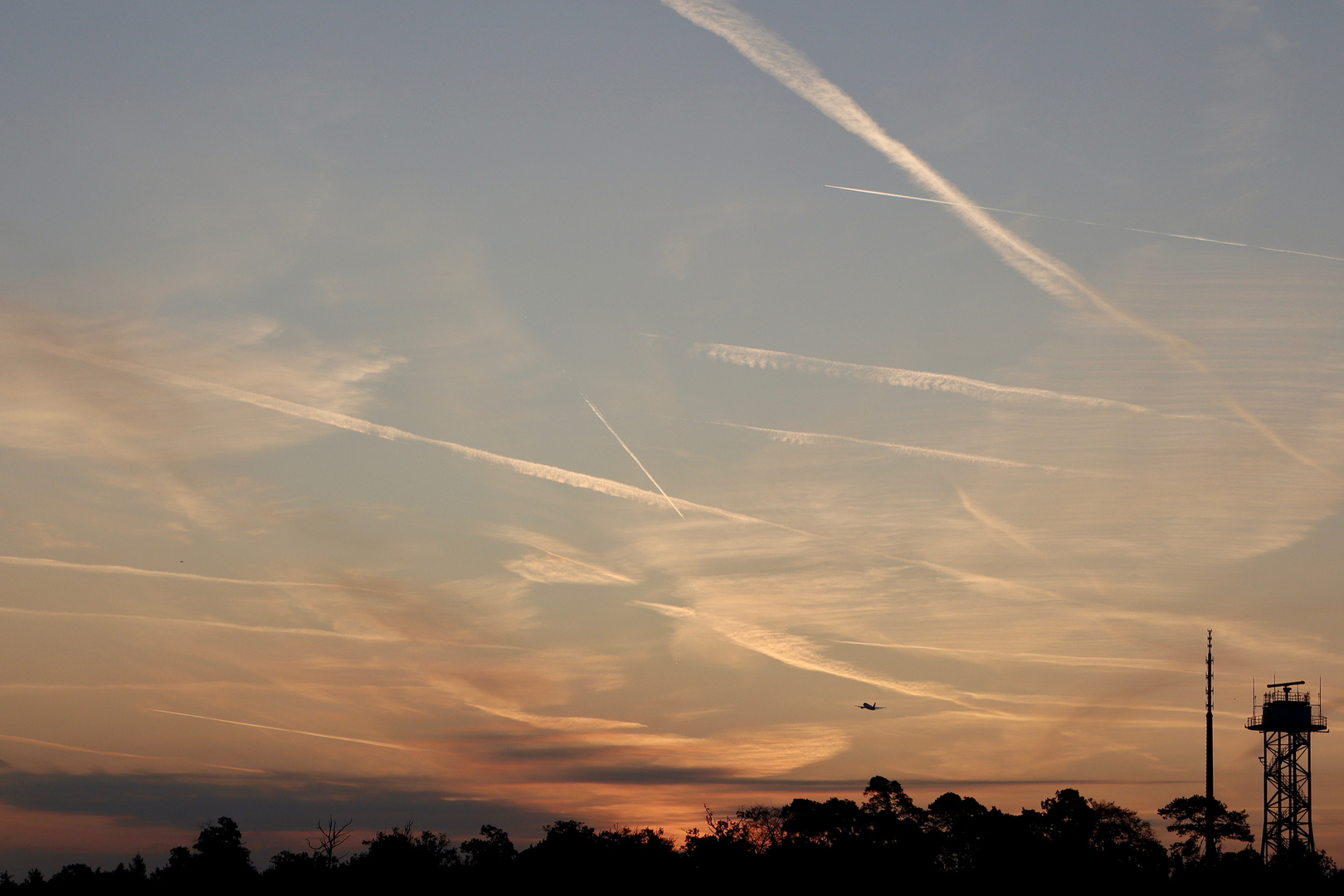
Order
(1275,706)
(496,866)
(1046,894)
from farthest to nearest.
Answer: (496,866) < (1275,706) < (1046,894)

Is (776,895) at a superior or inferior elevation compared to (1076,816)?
inferior

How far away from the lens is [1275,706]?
13188 centimetres

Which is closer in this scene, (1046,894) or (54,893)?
(1046,894)

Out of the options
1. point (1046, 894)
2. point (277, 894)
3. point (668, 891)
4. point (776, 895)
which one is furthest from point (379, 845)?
point (1046, 894)

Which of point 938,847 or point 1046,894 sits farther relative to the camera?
point 938,847

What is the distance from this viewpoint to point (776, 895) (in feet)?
433

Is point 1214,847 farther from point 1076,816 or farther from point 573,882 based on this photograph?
point 573,882

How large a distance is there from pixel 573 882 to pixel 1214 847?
7610 centimetres

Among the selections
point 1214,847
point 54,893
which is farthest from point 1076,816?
point 54,893

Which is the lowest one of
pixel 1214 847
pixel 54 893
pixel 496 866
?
pixel 54 893

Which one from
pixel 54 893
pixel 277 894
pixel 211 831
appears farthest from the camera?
pixel 211 831

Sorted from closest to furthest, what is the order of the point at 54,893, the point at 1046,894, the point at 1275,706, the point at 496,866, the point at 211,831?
the point at 1046,894, the point at 1275,706, the point at 496,866, the point at 54,893, the point at 211,831

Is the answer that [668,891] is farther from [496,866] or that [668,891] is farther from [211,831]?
[211,831]

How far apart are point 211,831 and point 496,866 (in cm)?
5511
